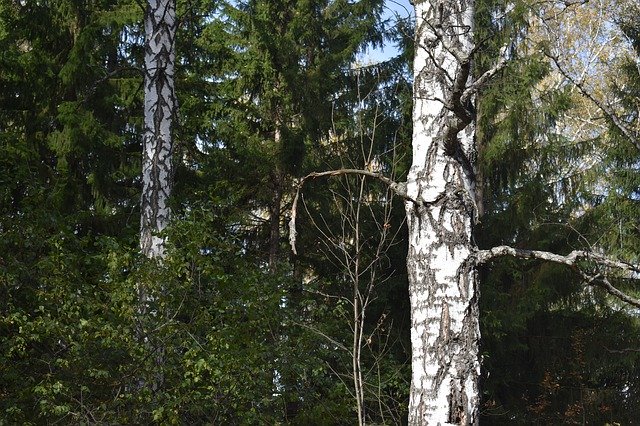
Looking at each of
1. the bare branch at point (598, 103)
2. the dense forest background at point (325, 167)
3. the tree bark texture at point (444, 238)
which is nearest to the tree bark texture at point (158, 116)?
the dense forest background at point (325, 167)

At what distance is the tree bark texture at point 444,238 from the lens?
427 cm

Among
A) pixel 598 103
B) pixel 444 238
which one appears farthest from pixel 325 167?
pixel 444 238

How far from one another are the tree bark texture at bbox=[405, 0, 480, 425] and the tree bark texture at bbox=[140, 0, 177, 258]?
5032 millimetres

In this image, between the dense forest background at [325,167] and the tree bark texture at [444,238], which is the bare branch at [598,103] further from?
the dense forest background at [325,167]

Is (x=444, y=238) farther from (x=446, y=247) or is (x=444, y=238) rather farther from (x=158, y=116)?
(x=158, y=116)

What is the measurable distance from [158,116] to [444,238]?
561 cm

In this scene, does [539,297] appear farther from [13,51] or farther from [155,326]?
Answer: [13,51]

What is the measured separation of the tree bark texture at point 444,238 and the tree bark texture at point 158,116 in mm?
5032

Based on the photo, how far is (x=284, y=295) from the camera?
31.3 feet

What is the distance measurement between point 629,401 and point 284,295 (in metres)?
7.99

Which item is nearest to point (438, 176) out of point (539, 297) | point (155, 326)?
point (155, 326)

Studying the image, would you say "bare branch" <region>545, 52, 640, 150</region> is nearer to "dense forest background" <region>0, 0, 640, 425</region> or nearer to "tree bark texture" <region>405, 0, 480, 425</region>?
"tree bark texture" <region>405, 0, 480, 425</region>

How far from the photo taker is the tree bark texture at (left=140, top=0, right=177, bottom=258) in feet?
30.6

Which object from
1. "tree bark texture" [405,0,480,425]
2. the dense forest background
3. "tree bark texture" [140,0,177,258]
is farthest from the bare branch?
"tree bark texture" [140,0,177,258]
